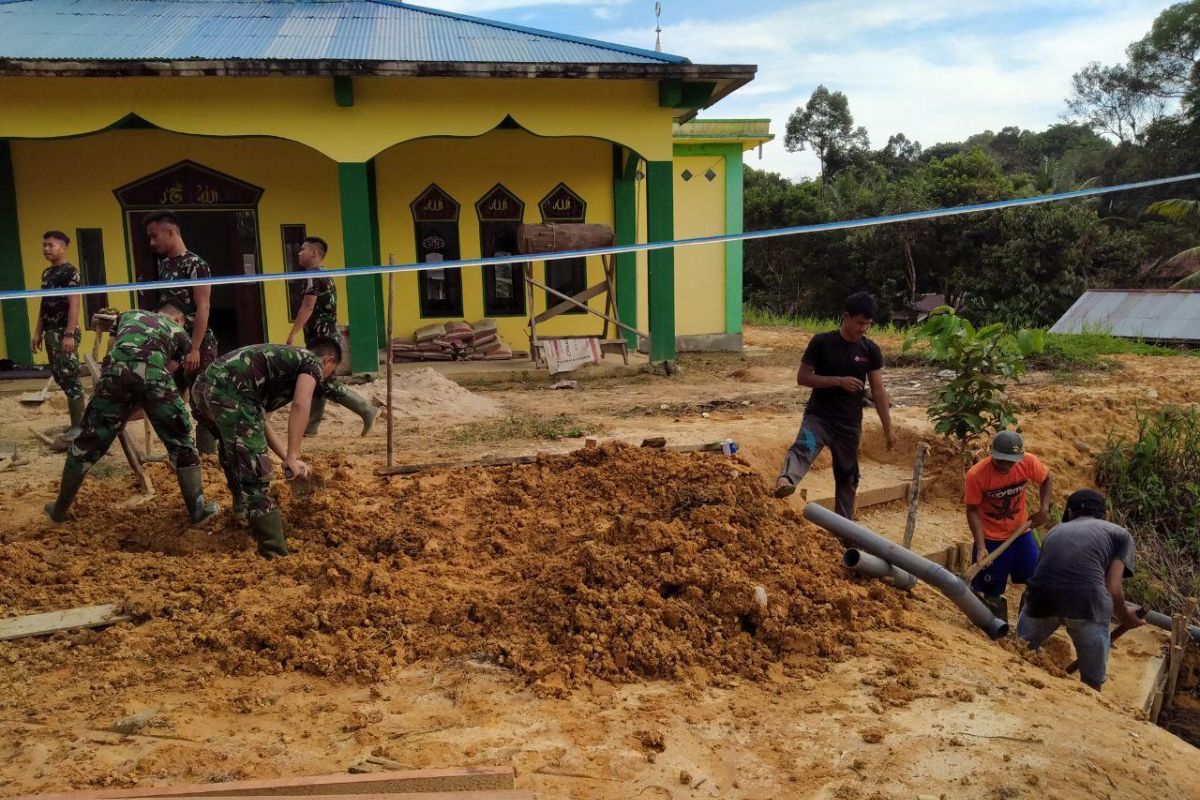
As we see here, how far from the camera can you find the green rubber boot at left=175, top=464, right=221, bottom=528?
4.88 m

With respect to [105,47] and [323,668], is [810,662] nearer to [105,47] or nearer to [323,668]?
[323,668]

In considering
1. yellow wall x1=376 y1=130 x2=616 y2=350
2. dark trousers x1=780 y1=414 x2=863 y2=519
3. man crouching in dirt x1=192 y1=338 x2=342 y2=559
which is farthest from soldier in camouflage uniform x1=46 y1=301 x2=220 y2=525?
yellow wall x1=376 y1=130 x2=616 y2=350

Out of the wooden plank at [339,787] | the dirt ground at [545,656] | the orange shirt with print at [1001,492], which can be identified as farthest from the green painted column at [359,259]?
the wooden plank at [339,787]

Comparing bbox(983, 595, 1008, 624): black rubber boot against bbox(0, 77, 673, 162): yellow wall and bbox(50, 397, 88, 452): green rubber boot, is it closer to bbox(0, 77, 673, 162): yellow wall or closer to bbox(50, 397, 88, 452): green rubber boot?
bbox(50, 397, 88, 452): green rubber boot

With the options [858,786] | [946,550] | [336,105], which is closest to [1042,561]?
[946,550]

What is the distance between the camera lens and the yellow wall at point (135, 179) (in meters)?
11.3

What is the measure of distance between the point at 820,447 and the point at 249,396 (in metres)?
3.21

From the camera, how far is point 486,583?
437 cm

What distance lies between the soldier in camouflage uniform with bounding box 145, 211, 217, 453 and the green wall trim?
930 centimetres

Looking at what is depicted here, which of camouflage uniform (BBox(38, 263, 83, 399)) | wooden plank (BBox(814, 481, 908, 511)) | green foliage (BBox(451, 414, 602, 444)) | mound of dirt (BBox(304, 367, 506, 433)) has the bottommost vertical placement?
wooden plank (BBox(814, 481, 908, 511))

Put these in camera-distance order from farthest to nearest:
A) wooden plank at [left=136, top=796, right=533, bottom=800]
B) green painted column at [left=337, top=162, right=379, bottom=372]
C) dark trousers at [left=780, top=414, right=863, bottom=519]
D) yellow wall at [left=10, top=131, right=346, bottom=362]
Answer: yellow wall at [left=10, top=131, right=346, bottom=362]
green painted column at [left=337, top=162, right=379, bottom=372]
dark trousers at [left=780, top=414, right=863, bottom=519]
wooden plank at [left=136, top=796, right=533, bottom=800]

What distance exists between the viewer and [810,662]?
3.65m

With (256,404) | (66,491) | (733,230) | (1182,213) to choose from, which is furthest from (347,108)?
(1182,213)

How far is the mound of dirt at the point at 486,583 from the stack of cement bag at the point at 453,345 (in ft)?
21.3
